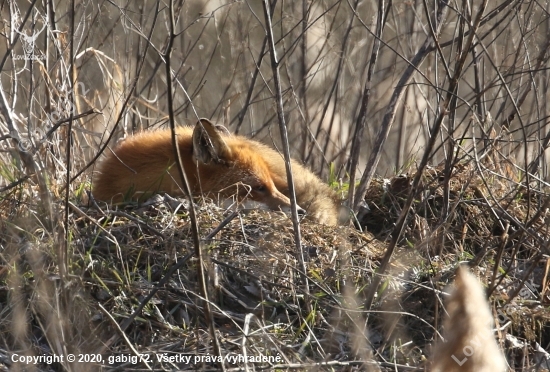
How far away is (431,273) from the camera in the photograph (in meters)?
4.43

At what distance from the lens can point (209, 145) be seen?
531 centimetres

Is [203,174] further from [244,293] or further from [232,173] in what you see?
[244,293]

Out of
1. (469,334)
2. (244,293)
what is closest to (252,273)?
(244,293)

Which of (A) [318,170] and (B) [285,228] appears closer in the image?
(B) [285,228]

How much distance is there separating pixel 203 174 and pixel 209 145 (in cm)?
26

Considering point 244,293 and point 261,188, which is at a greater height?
point 261,188

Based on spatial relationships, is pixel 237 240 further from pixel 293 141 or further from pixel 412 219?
pixel 293 141

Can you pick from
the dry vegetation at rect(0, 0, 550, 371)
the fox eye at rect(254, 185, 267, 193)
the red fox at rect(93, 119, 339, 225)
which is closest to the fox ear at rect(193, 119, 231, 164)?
the red fox at rect(93, 119, 339, 225)

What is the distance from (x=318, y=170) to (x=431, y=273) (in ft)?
10.4

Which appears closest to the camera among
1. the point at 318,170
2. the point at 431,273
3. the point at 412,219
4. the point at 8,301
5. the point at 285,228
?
the point at 8,301

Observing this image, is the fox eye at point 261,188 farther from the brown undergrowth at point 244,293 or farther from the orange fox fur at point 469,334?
the orange fox fur at point 469,334

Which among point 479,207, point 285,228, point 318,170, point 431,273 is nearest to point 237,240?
point 285,228

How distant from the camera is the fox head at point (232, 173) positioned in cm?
536

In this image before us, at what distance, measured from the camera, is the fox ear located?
205 inches
